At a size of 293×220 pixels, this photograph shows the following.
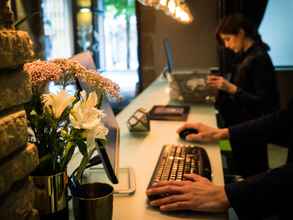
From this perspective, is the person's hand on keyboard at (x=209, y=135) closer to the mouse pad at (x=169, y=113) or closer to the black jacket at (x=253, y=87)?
the mouse pad at (x=169, y=113)

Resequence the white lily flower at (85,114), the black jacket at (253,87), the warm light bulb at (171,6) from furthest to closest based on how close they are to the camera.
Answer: the black jacket at (253,87) < the warm light bulb at (171,6) < the white lily flower at (85,114)

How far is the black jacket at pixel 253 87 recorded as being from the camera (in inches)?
109

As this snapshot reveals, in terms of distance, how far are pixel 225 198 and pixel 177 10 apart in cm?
184

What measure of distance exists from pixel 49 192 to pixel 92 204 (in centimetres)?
11

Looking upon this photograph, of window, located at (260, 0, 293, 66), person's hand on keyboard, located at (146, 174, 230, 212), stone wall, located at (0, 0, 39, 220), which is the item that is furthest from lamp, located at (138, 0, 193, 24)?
window, located at (260, 0, 293, 66)

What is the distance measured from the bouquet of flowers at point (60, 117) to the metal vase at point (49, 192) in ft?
0.08

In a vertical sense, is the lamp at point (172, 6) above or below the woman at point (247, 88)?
above

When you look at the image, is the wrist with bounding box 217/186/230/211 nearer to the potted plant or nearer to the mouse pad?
the potted plant

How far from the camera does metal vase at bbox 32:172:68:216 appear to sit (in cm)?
95

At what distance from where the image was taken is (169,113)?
250 cm

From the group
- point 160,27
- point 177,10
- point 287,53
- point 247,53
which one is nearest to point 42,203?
point 177,10

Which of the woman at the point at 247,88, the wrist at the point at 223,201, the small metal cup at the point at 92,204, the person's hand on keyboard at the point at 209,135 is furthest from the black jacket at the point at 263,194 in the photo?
the woman at the point at 247,88

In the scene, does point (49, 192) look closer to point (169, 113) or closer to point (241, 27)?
point (169, 113)

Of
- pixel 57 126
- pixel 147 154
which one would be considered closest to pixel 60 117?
pixel 57 126
